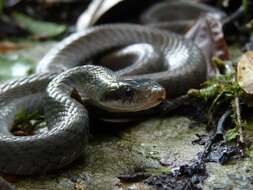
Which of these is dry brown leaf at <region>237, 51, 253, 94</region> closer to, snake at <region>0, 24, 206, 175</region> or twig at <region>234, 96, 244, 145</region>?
twig at <region>234, 96, 244, 145</region>

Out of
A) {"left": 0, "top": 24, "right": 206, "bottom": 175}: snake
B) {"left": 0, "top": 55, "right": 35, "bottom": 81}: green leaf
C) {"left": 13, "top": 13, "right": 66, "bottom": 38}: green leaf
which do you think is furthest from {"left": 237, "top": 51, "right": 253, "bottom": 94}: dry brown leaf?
{"left": 13, "top": 13, "right": 66, "bottom": 38}: green leaf

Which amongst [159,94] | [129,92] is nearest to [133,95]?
[129,92]

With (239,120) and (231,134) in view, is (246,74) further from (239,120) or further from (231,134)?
(231,134)

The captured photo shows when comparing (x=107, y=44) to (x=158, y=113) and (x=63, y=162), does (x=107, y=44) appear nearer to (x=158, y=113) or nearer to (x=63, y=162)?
(x=158, y=113)

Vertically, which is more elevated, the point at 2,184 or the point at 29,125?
the point at 2,184

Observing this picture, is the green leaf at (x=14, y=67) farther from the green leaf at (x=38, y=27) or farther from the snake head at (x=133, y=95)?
the snake head at (x=133, y=95)

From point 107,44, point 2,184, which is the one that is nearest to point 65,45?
point 107,44
